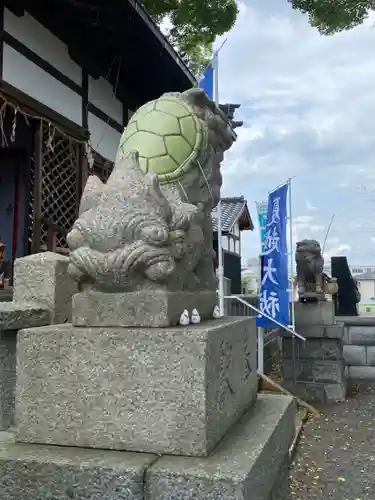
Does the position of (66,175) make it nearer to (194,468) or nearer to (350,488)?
(350,488)

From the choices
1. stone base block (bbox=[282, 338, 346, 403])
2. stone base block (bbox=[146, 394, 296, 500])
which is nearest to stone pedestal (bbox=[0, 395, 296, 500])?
stone base block (bbox=[146, 394, 296, 500])

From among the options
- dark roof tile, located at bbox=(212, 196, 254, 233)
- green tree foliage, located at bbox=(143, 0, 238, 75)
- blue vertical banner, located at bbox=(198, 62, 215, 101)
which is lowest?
blue vertical banner, located at bbox=(198, 62, 215, 101)

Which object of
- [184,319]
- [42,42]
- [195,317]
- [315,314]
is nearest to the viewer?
[184,319]

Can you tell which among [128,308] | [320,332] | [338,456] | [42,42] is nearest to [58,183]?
[42,42]

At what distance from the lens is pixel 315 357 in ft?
23.0

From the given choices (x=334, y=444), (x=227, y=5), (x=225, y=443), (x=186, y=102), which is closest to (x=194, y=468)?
(x=225, y=443)

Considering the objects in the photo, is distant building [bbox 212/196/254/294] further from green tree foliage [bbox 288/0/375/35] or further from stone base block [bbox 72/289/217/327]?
stone base block [bbox 72/289/217/327]

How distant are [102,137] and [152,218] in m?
6.13

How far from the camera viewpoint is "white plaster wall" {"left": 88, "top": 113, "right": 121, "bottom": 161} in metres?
7.31

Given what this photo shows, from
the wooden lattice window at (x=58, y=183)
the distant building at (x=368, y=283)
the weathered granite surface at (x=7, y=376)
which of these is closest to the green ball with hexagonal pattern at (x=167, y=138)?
the weathered granite surface at (x=7, y=376)

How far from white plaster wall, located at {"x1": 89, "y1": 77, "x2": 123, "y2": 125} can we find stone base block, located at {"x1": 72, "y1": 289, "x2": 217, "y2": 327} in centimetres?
594

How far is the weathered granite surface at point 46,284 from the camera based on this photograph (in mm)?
2492

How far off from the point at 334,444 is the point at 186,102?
12.6 feet

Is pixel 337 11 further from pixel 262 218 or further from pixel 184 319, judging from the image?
pixel 184 319
